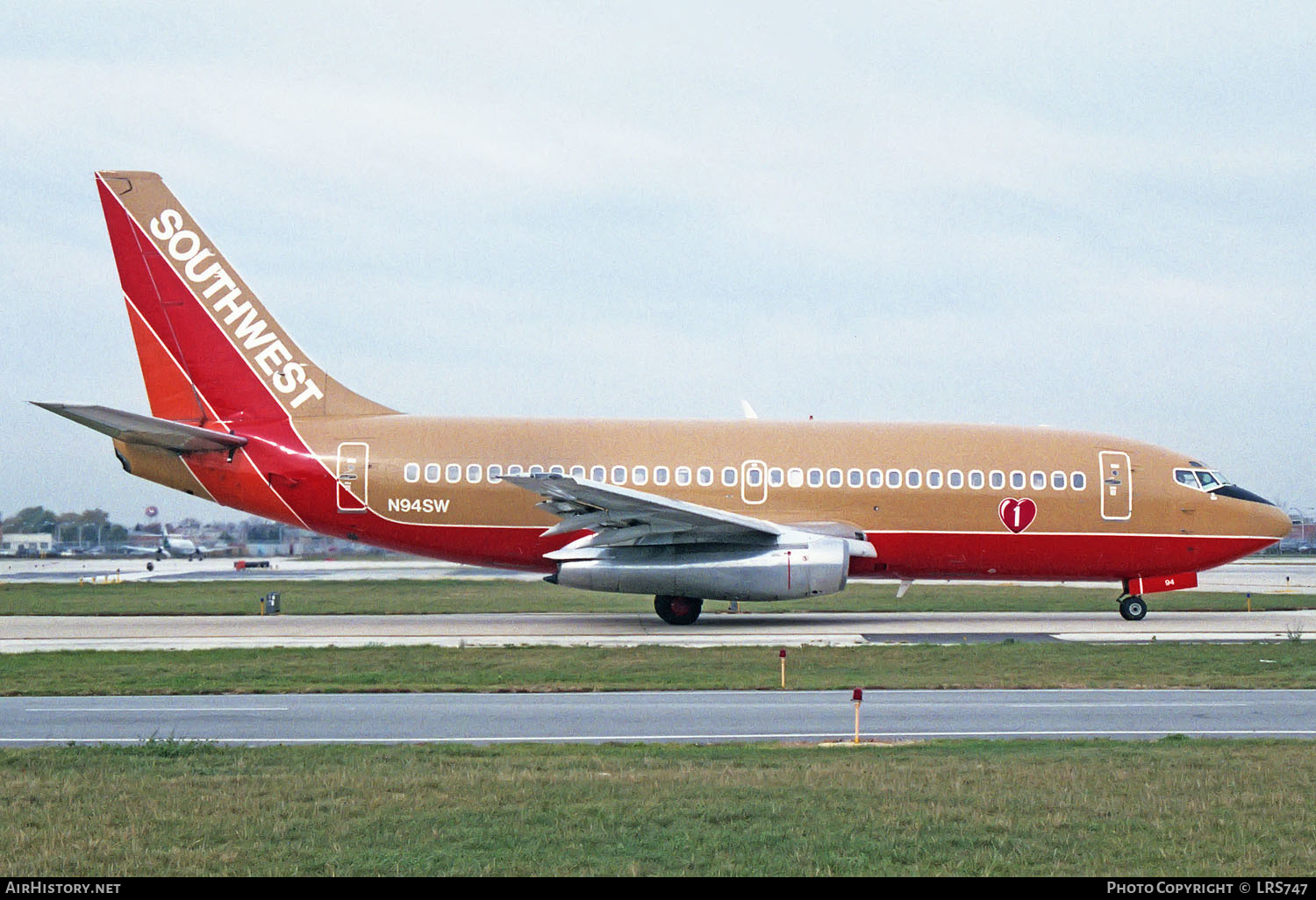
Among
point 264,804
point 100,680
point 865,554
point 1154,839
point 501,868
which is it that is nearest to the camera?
point 501,868

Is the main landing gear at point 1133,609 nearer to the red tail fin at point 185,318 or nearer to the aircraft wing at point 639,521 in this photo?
the aircraft wing at point 639,521

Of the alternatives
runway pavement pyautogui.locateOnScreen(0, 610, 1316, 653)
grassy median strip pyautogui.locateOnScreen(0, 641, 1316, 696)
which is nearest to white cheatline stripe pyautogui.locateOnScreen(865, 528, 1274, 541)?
runway pavement pyautogui.locateOnScreen(0, 610, 1316, 653)

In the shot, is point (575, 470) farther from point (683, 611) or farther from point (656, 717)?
point (656, 717)

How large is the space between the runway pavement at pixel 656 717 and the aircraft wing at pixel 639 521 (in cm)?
821

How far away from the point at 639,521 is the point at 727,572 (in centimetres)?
208

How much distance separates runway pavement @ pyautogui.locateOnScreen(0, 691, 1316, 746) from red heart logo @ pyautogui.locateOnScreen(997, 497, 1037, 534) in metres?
11.3

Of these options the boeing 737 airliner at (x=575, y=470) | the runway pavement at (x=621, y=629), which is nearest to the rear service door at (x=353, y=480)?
the boeing 737 airliner at (x=575, y=470)

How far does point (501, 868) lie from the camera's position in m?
7.17

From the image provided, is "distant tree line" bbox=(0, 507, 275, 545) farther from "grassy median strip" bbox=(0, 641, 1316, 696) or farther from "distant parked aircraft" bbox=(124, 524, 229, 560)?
"grassy median strip" bbox=(0, 641, 1316, 696)

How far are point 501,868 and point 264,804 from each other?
8.08ft

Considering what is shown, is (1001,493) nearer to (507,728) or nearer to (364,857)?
(507,728)

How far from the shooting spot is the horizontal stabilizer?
24.8 meters

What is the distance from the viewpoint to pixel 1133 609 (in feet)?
92.0
